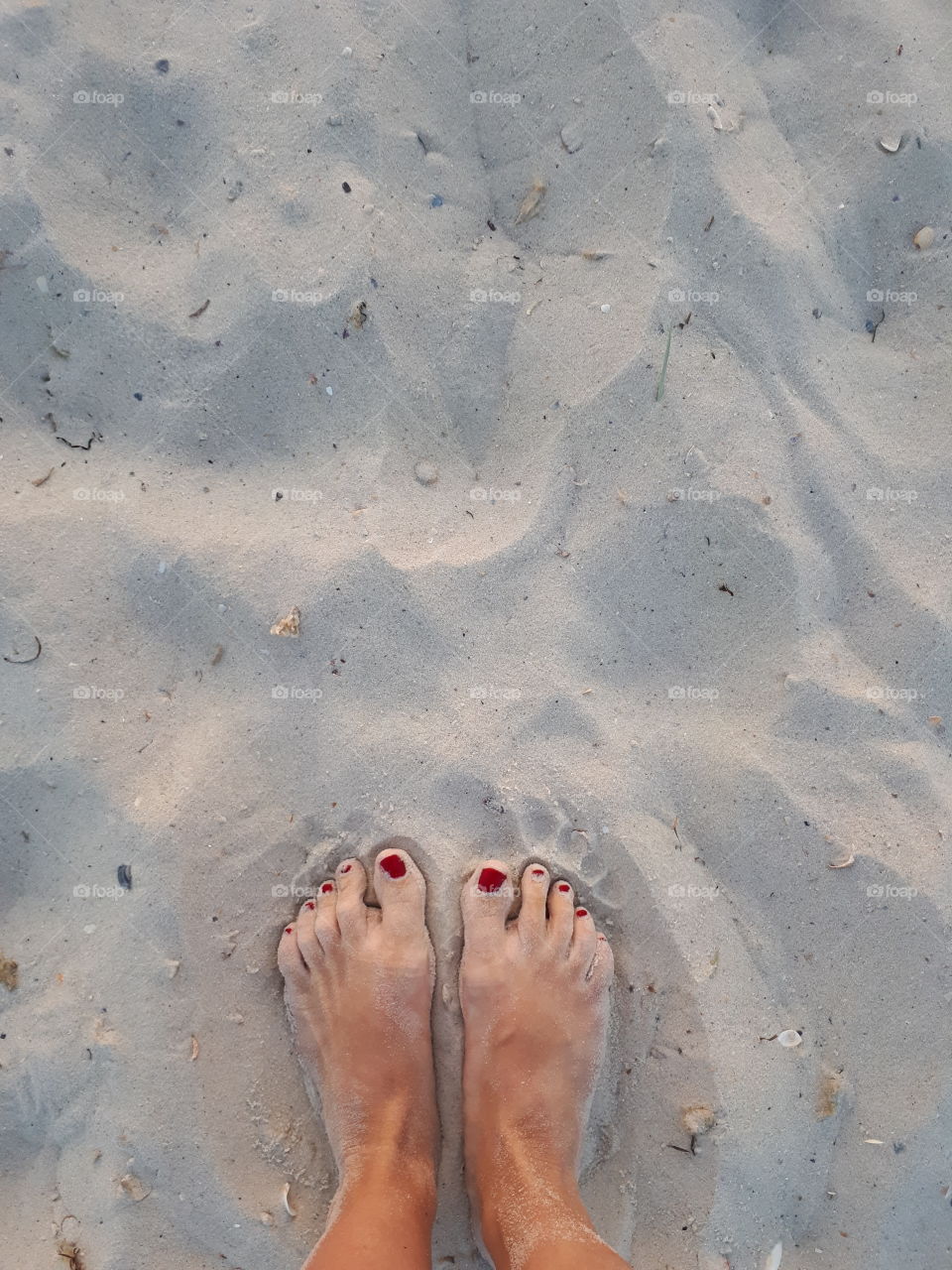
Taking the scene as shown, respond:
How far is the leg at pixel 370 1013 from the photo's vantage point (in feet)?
7.43

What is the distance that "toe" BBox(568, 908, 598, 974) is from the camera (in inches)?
91.8

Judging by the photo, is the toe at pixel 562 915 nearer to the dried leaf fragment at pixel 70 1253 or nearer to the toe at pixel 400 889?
the toe at pixel 400 889

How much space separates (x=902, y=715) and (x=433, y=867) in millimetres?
1385

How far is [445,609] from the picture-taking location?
2223 mm

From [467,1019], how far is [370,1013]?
279 millimetres

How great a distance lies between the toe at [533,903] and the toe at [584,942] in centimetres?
10

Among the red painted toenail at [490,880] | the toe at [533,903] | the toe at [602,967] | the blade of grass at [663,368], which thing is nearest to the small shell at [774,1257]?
the toe at [602,967]

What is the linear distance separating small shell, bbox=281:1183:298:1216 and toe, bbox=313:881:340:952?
625mm

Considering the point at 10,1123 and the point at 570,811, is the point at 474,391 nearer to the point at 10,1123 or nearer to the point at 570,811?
the point at 570,811

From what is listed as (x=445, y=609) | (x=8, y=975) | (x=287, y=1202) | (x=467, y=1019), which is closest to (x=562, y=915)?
(x=467, y=1019)

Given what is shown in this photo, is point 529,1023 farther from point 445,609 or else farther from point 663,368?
point 663,368

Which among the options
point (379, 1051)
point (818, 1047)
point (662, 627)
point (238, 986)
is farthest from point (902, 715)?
point (238, 986)

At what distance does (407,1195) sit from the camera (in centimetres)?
218

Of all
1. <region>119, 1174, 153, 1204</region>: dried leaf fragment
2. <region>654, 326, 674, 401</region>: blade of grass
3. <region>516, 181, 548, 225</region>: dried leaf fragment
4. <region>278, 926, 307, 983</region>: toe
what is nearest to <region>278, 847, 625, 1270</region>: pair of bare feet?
<region>278, 926, 307, 983</region>: toe
